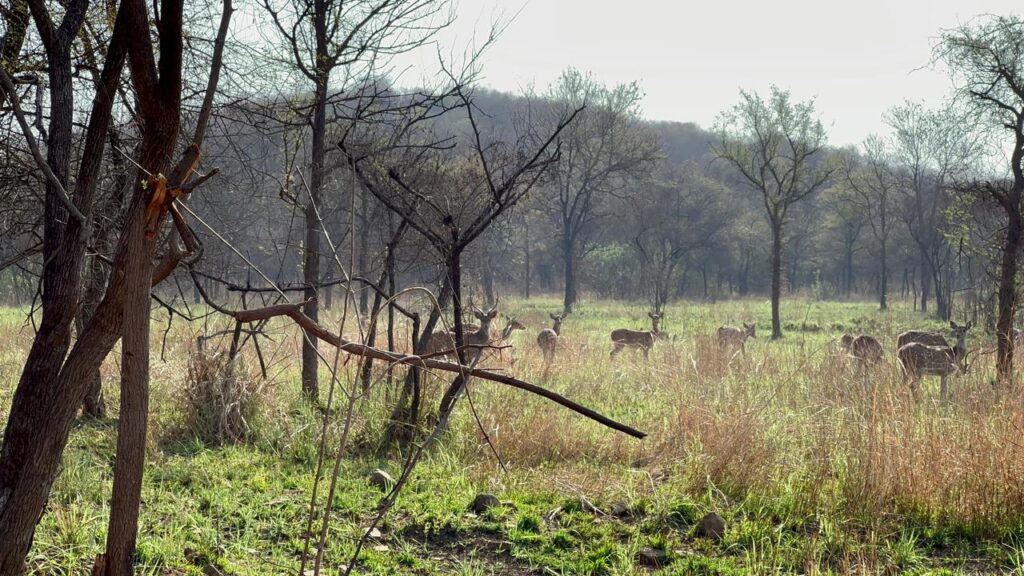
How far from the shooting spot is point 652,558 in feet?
14.5

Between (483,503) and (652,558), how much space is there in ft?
3.88

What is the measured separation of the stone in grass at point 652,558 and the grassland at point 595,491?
35 millimetres

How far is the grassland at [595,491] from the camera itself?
4352mm

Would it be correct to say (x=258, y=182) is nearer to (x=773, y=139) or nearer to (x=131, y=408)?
(x=131, y=408)

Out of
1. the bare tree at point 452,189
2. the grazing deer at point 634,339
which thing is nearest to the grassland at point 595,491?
the bare tree at point 452,189

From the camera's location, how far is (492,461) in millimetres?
6141

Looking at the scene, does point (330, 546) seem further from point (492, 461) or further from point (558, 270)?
point (558, 270)

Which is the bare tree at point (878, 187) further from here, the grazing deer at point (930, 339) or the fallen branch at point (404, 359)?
the fallen branch at point (404, 359)

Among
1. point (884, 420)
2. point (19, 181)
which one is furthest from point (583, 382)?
point (19, 181)

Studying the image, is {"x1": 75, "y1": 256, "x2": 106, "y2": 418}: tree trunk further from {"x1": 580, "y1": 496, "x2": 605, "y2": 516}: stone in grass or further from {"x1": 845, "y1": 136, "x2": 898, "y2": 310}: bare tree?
{"x1": 845, "y1": 136, "x2": 898, "y2": 310}: bare tree

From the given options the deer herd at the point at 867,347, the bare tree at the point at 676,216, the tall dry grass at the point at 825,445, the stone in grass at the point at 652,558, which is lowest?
the stone in grass at the point at 652,558

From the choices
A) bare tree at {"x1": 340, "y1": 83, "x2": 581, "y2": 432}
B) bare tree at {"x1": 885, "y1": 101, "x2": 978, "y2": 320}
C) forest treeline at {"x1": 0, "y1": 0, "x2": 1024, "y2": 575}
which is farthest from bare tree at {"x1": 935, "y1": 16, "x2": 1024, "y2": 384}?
bare tree at {"x1": 885, "y1": 101, "x2": 978, "y2": 320}

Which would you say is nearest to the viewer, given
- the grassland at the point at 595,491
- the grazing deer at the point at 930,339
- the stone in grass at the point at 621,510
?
the grassland at the point at 595,491

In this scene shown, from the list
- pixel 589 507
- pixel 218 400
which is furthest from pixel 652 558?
pixel 218 400
